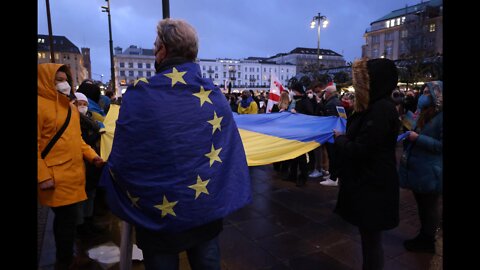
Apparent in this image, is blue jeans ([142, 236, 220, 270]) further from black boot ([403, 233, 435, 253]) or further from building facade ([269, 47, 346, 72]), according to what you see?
building facade ([269, 47, 346, 72])

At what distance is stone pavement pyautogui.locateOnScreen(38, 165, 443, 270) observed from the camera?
3604 millimetres

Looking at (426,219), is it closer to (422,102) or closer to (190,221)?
(422,102)

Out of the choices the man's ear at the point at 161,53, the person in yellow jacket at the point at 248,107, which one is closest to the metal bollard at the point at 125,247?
the man's ear at the point at 161,53

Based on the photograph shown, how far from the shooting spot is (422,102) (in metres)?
3.52

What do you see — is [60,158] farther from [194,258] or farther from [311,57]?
[311,57]

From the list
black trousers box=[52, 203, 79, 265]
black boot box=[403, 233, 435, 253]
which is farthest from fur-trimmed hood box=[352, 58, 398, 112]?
black trousers box=[52, 203, 79, 265]

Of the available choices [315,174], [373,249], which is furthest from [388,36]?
[373,249]

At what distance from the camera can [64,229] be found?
3078 mm

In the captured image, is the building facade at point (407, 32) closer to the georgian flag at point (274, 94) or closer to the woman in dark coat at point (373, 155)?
the georgian flag at point (274, 94)

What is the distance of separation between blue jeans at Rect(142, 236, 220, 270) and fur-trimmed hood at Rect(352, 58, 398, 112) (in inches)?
66.6

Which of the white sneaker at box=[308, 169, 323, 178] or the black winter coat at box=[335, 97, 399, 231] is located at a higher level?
the black winter coat at box=[335, 97, 399, 231]
